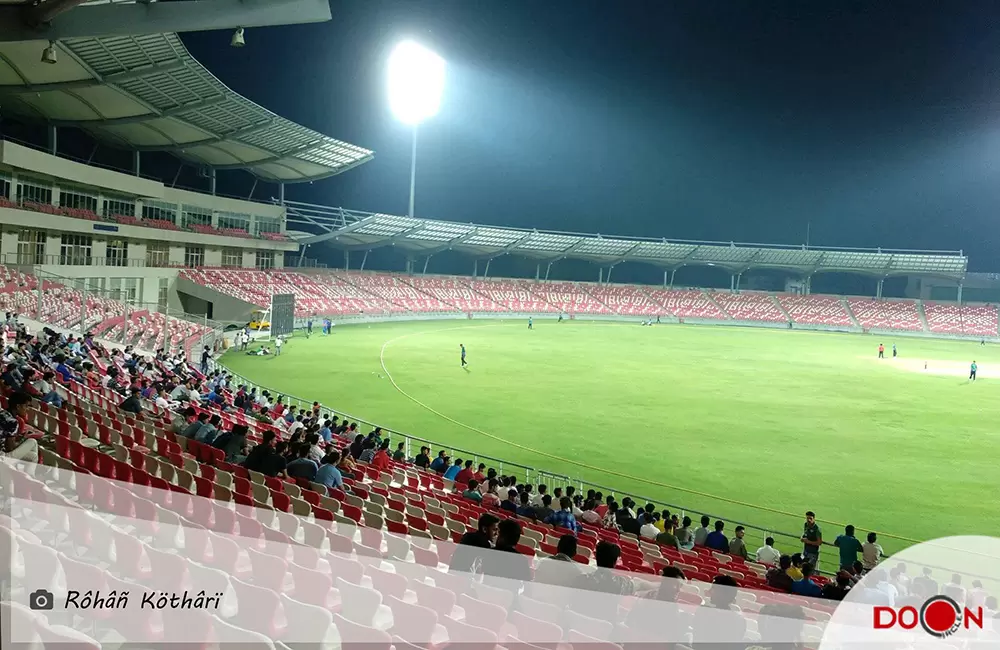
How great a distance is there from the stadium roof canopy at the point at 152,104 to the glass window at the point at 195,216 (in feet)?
13.5

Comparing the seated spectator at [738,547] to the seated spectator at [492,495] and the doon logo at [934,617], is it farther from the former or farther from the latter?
the seated spectator at [492,495]

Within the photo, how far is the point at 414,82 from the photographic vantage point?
74125 millimetres

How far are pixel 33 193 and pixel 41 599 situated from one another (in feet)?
145

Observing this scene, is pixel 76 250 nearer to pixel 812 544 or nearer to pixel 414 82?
pixel 414 82

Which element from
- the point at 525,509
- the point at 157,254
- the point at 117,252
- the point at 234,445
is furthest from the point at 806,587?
the point at 157,254

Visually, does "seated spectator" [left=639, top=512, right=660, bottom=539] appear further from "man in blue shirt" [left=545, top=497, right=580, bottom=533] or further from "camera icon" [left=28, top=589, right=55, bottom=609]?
"camera icon" [left=28, top=589, right=55, bottom=609]

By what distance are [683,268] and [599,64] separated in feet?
113

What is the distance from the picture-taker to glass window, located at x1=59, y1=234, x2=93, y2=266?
4178 centimetres

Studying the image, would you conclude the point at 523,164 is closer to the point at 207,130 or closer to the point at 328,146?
the point at 328,146

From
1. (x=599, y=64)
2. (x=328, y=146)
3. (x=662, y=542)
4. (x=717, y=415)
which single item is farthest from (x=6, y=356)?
(x=599, y=64)

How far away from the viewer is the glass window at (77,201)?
4289 cm

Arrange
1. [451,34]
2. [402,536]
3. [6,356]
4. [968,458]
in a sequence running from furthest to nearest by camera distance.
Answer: [451,34] < [968,458] < [6,356] < [402,536]

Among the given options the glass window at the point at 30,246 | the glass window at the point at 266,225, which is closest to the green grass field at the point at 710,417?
the glass window at the point at 30,246

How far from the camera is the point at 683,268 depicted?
9656 centimetres
